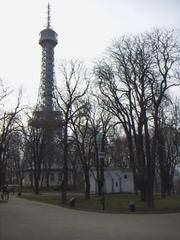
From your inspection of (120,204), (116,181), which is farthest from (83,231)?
(116,181)

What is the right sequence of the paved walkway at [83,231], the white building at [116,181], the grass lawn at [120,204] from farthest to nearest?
1. the white building at [116,181]
2. the grass lawn at [120,204]
3. the paved walkway at [83,231]

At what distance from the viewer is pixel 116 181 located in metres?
63.0

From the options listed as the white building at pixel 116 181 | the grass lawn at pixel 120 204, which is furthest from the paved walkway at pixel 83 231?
the white building at pixel 116 181

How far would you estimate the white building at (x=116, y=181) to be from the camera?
202 feet

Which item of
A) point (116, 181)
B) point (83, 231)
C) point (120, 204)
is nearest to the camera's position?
point (83, 231)

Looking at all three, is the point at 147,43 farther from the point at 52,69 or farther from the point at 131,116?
the point at 52,69

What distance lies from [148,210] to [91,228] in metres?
10.5

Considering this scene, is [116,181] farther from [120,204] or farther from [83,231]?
[83,231]

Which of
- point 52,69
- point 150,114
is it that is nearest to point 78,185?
point 52,69

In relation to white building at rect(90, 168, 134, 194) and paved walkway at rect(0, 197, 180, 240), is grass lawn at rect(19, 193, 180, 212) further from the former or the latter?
white building at rect(90, 168, 134, 194)

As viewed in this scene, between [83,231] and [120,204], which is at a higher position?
[83,231]

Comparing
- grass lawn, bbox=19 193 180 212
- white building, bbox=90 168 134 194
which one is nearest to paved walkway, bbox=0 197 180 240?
grass lawn, bbox=19 193 180 212

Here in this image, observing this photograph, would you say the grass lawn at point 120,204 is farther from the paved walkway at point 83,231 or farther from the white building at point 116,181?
the white building at point 116,181

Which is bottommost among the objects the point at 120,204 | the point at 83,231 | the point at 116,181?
the point at 120,204
